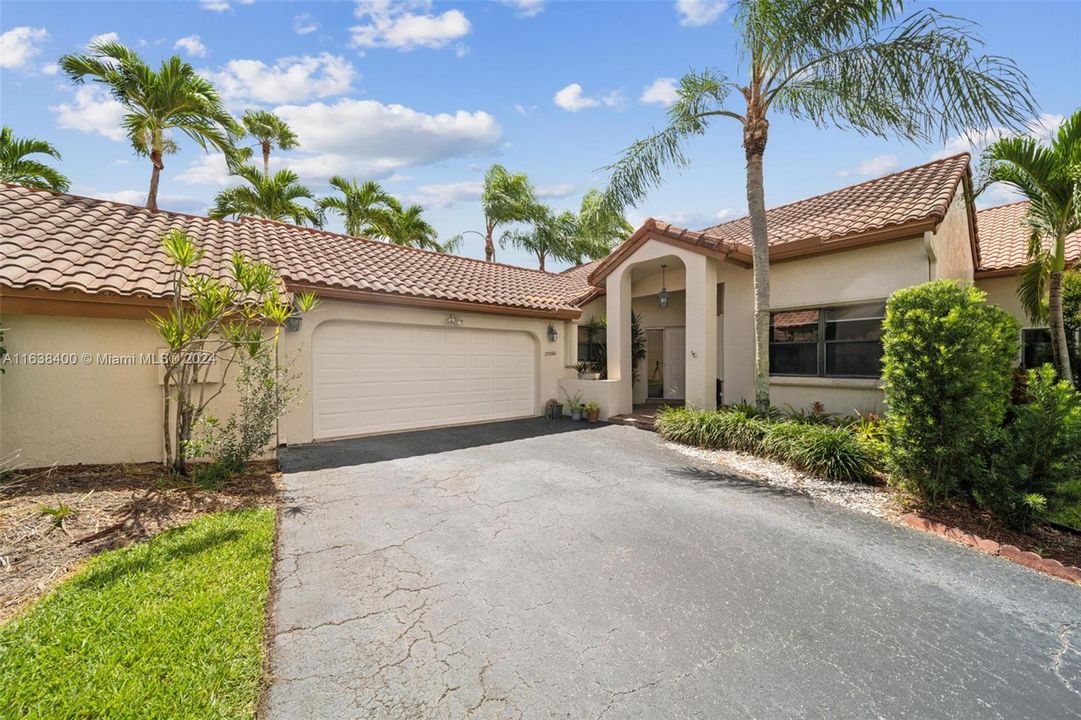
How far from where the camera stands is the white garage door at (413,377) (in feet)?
31.9

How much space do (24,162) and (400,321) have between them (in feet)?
41.8

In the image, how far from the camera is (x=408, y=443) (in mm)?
9500

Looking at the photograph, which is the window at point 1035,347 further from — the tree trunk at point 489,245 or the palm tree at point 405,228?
the palm tree at point 405,228

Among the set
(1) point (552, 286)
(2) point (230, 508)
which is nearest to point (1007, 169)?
(1) point (552, 286)

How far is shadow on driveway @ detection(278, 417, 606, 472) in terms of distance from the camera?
26.3 ft

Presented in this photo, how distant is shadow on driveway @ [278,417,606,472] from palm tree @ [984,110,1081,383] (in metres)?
9.54

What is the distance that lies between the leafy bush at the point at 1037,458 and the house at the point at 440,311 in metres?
4.39

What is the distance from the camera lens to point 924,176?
35.8 ft

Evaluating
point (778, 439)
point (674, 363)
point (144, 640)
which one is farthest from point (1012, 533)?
point (674, 363)

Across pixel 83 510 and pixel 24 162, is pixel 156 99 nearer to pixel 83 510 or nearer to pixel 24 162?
pixel 24 162

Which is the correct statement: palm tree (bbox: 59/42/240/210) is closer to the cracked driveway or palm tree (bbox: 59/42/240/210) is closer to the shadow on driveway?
the shadow on driveway

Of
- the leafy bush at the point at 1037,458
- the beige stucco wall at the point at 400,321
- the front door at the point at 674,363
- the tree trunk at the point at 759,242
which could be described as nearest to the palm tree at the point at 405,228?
the beige stucco wall at the point at 400,321

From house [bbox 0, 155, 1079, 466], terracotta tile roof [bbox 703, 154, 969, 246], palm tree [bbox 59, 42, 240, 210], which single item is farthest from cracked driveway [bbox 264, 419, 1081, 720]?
palm tree [bbox 59, 42, 240, 210]

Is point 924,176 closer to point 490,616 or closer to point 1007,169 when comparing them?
point 1007,169
